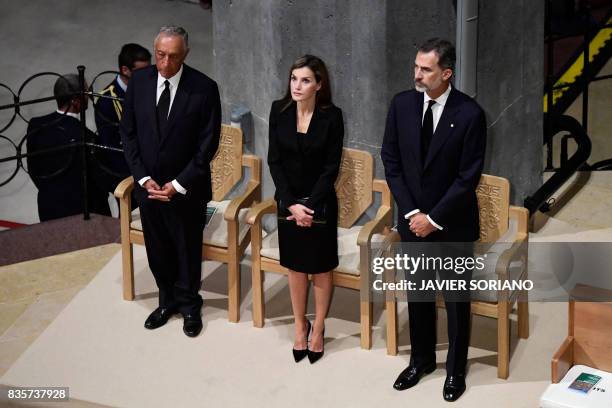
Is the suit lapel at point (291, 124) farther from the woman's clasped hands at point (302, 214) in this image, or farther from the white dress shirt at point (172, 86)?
the white dress shirt at point (172, 86)

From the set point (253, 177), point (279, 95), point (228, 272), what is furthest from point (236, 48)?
point (228, 272)

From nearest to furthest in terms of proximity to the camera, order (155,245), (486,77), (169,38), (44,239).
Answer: (169,38) < (155,245) < (486,77) < (44,239)

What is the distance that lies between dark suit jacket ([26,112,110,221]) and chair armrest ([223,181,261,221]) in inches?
62.2

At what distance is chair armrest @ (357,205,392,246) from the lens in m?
6.38

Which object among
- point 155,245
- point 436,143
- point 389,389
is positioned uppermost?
point 436,143

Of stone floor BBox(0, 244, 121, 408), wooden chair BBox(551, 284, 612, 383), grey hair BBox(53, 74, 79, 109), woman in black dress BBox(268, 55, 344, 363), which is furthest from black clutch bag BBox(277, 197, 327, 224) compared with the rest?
grey hair BBox(53, 74, 79, 109)

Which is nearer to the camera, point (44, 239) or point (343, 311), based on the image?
point (343, 311)

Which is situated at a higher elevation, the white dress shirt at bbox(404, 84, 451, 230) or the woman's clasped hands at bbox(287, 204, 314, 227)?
the white dress shirt at bbox(404, 84, 451, 230)

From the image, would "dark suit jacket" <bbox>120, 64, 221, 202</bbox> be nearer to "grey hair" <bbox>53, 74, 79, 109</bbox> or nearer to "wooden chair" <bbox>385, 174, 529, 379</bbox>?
"wooden chair" <bbox>385, 174, 529, 379</bbox>

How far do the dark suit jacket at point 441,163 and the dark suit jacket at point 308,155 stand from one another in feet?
0.96

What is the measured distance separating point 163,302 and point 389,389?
1.38 metres

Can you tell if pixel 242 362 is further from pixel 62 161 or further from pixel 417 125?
pixel 62 161

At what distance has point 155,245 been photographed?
6.82m

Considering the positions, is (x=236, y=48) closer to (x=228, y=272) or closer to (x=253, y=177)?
(x=253, y=177)
